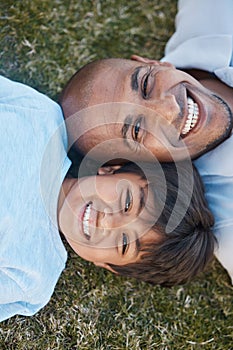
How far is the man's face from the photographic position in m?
1.99

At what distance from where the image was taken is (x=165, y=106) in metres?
1.96

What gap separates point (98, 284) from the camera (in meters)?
2.23

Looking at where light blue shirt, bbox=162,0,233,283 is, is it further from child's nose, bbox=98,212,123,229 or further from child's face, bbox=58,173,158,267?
child's nose, bbox=98,212,123,229

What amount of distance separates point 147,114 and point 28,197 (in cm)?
48

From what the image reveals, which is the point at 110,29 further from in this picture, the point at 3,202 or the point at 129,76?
the point at 3,202

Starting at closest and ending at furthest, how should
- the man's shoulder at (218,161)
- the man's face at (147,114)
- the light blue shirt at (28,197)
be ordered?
1. the light blue shirt at (28,197)
2. the man's face at (147,114)
3. the man's shoulder at (218,161)

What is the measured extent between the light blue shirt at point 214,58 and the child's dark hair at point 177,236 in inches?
4.2

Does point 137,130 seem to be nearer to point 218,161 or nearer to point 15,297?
point 218,161

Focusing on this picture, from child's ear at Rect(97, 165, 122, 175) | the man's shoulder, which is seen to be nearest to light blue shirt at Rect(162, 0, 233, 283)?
the man's shoulder

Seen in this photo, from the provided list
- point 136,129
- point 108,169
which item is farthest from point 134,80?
point 108,169

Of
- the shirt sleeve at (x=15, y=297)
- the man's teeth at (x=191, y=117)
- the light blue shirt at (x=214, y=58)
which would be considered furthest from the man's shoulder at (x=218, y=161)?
the shirt sleeve at (x=15, y=297)

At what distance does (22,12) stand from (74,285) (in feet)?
3.66

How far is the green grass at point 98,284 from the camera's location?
208cm

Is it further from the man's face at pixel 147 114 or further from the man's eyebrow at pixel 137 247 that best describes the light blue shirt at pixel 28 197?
the man's eyebrow at pixel 137 247
